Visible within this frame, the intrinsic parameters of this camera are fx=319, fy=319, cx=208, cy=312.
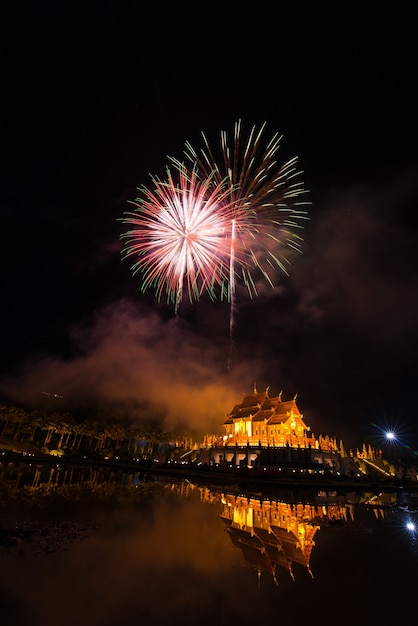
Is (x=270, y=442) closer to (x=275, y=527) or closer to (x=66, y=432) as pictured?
(x=275, y=527)

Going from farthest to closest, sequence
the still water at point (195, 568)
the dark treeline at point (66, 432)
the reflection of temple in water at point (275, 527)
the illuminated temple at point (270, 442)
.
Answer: the dark treeline at point (66, 432) → the illuminated temple at point (270, 442) → the reflection of temple in water at point (275, 527) → the still water at point (195, 568)

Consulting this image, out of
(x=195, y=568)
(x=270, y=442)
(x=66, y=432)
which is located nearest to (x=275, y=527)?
(x=195, y=568)

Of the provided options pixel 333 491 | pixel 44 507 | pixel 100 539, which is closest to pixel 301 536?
pixel 100 539

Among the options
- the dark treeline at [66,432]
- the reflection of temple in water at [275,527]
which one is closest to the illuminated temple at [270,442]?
the dark treeline at [66,432]

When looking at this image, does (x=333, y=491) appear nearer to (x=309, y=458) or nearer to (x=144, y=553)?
(x=309, y=458)

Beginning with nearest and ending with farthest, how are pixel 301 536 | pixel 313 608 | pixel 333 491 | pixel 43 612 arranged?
pixel 43 612 → pixel 313 608 → pixel 301 536 → pixel 333 491

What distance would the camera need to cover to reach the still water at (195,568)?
7.86m

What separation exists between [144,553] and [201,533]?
4.22 metres

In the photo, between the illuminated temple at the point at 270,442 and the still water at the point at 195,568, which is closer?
the still water at the point at 195,568

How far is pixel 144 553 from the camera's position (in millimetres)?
12055

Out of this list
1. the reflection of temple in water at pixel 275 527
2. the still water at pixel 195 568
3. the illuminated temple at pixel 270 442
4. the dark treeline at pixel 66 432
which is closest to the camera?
the still water at pixel 195 568

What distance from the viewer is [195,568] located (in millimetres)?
10828

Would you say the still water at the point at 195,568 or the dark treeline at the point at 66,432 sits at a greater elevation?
the dark treeline at the point at 66,432

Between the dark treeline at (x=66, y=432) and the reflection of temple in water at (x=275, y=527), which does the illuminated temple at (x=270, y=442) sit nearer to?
the dark treeline at (x=66, y=432)
